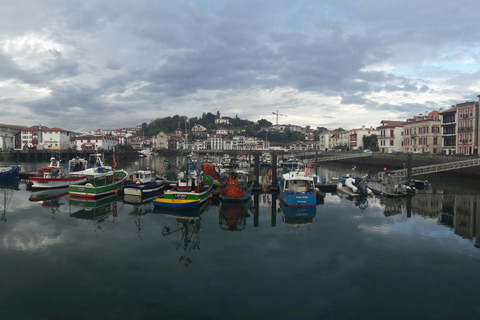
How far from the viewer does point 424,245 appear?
1505 cm

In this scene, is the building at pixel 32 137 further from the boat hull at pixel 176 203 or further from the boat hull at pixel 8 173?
the boat hull at pixel 176 203

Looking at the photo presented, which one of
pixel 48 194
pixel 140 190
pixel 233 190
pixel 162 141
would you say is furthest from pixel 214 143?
pixel 233 190

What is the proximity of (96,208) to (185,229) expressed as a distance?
30.7 feet

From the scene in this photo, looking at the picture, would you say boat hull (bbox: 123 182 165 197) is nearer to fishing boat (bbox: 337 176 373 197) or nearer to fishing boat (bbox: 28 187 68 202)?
fishing boat (bbox: 28 187 68 202)

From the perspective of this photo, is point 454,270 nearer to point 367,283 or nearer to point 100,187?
point 367,283

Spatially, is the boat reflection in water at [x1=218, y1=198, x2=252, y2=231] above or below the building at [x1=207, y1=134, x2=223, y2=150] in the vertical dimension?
below

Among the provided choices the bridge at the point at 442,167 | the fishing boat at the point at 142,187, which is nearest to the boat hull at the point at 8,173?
the fishing boat at the point at 142,187

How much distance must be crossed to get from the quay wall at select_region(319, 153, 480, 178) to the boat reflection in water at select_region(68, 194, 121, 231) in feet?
137

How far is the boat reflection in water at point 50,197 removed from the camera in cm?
2369

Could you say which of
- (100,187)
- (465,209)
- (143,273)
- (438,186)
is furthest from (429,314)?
(438,186)

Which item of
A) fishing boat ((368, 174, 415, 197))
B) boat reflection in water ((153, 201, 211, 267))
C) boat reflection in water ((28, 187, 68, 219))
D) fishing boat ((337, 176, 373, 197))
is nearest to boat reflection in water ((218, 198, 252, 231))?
boat reflection in water ((153, 201, 211, 267))

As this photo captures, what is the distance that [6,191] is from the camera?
30750 millimetres

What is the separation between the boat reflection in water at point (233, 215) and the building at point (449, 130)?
48437mm

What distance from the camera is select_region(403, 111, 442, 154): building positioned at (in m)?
62.4
